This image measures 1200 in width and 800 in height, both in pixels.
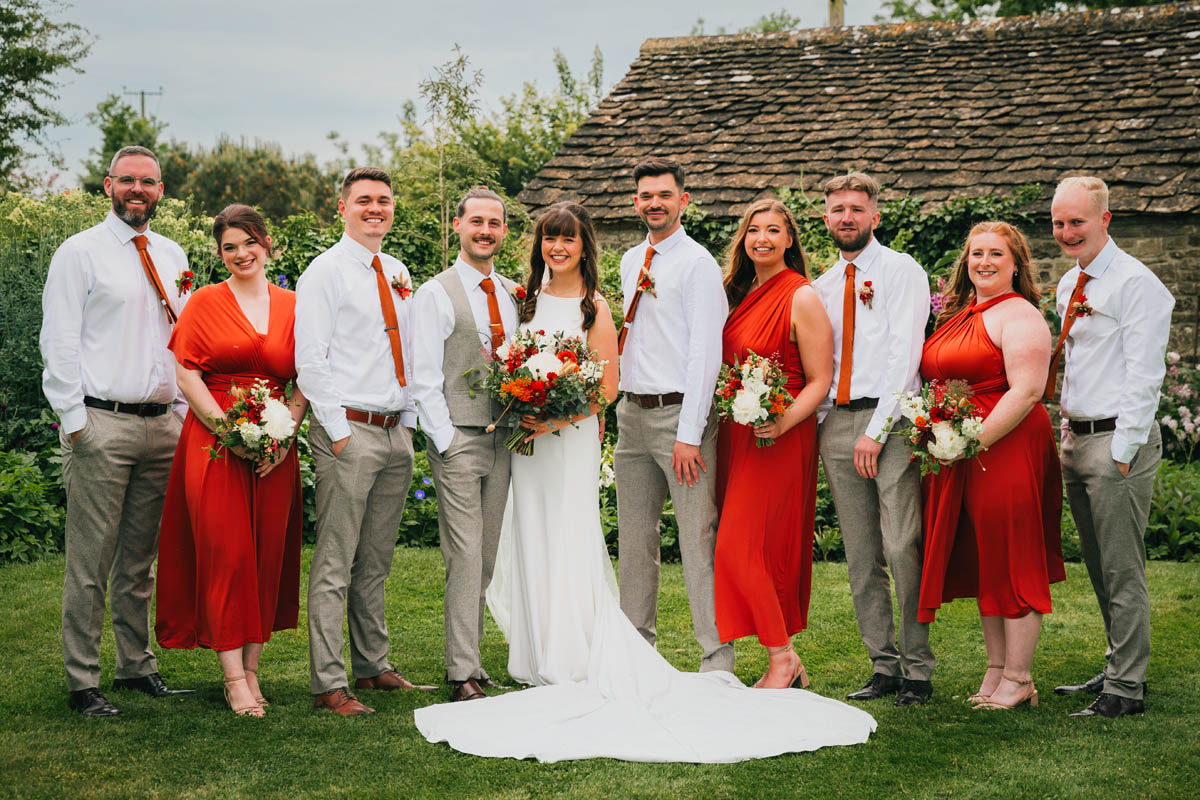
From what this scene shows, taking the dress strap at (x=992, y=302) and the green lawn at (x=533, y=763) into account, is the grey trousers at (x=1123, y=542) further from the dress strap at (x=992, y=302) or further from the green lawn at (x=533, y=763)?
the dress strap at (x=992, y=302)

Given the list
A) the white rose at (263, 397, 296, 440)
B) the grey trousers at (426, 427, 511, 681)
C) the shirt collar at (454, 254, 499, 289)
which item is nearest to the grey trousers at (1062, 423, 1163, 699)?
the grey trousers at (426, 427, 511, 681)

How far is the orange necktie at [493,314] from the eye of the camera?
19.0ft

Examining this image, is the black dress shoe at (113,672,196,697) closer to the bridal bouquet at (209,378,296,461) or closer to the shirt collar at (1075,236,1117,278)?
the bridal bouquet at (209,378,296,461)

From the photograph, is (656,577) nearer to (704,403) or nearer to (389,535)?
(704,403)

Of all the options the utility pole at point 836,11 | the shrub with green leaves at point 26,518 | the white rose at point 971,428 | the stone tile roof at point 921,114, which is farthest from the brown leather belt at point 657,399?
the utility pole at point 836,11

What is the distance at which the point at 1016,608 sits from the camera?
531 centimetres

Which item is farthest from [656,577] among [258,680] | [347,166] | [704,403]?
[347,166]

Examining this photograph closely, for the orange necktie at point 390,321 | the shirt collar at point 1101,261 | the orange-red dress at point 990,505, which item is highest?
the shirt collar at point 1101,261

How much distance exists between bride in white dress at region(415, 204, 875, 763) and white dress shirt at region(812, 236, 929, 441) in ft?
4.22

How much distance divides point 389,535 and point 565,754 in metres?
1.63

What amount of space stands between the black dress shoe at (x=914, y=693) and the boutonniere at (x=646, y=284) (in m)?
2.40

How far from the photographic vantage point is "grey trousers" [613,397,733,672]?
5773 mm

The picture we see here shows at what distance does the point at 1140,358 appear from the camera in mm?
5305

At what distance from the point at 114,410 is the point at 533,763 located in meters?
2.75
